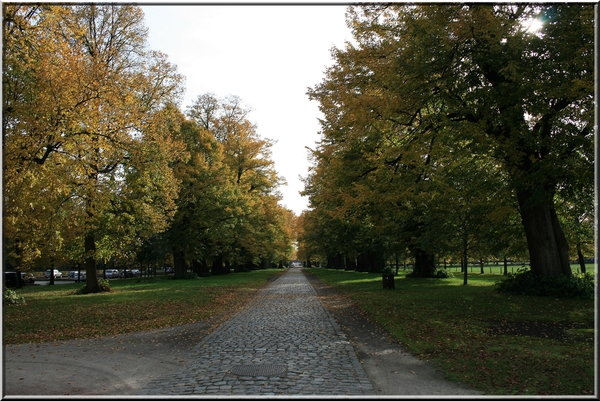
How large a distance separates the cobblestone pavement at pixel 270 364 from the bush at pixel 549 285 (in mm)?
7866

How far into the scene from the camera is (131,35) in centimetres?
2220

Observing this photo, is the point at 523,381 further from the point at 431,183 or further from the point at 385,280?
the point at 385,280

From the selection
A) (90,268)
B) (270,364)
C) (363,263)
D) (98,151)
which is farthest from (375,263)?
(270,364)

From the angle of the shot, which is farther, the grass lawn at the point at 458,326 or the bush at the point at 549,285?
the bush at the point at 549,285

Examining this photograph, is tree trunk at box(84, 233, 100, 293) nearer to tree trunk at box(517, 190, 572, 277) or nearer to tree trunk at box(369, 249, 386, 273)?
Result: tree trunk at box(517, 190, 572, 277)

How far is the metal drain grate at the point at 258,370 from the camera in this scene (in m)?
6.44

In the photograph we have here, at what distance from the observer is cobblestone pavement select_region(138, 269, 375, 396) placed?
5699 millimetres

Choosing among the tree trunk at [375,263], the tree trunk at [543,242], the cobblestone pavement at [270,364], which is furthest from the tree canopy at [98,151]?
the tree trunk at [543,242]

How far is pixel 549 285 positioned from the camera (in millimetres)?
14539

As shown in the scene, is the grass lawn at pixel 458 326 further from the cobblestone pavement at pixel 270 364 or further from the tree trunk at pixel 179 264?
the tree trunk at pixel 179 264

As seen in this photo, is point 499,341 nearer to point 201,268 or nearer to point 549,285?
point 549,285

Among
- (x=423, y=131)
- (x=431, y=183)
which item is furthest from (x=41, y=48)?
(x=431, y=183)

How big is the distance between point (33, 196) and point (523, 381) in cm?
1286

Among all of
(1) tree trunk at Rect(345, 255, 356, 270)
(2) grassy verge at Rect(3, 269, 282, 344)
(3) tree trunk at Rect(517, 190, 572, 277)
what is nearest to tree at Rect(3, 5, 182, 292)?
(2) grassy verge at Rect(3, 269, 282, 344)
